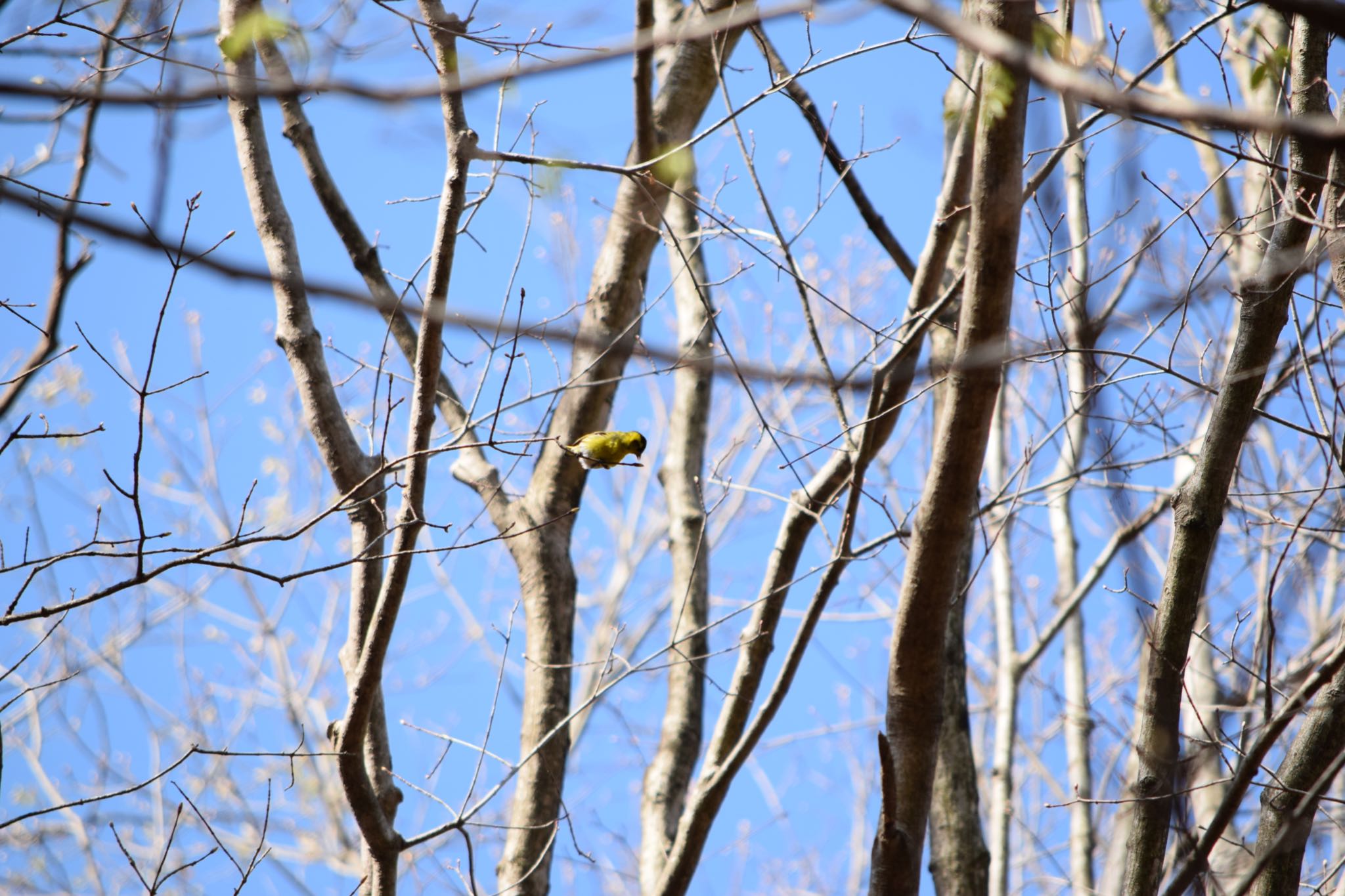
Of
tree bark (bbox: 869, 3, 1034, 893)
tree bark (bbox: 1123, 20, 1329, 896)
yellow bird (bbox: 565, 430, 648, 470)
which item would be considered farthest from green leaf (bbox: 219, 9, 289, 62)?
tree bark (bbox: 1123, 20, 1329, 896)

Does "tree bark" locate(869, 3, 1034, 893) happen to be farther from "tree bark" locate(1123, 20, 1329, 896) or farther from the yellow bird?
the yellow bird

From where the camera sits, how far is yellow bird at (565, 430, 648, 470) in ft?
12.8

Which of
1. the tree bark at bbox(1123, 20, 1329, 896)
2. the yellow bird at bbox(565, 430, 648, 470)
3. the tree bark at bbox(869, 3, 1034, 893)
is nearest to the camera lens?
the tree bark at bbox(869, 3, 1034, 893)

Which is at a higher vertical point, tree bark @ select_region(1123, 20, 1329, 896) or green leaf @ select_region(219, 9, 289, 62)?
green leaf @ select_region(219, 9, 289, 62)

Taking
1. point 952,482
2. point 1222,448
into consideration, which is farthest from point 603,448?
point 1222,448

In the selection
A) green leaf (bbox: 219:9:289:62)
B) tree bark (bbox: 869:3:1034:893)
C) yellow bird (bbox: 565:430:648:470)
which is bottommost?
tree bark (bbox: 869:3:1034:893)

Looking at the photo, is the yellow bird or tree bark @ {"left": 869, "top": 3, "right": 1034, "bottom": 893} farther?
the yellow bird

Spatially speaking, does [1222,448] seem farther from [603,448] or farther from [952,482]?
[603,448]

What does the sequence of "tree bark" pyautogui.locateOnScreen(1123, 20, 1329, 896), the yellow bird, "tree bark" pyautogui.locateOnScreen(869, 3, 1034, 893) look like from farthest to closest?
the yellow bird
"tree bark" pyautogui.locateOnScreen(1123, 20, 1329, 896)
"tree bark" pyautogui.locateOnScreen(869, 3, 1034, 893)

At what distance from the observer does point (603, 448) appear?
→ 402 centimetres

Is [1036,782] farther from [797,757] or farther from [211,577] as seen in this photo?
[211,577]

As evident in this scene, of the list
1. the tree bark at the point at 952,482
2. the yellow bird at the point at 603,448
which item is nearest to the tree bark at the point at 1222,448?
the tree bark at the point at 952,482

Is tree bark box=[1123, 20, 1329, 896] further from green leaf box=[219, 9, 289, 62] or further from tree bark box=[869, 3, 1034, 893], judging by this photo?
green leaf box=[219, 9, 289, 62]

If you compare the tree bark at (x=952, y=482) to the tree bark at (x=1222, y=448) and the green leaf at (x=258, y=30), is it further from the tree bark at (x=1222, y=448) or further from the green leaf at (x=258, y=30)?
the green leaf at (x=258, y=30)
